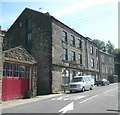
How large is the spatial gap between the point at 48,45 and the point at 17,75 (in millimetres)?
10487

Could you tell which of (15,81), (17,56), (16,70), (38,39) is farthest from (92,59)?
(15,81)

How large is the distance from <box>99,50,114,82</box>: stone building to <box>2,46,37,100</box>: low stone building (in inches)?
1363

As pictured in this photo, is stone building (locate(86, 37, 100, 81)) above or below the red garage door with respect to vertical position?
above

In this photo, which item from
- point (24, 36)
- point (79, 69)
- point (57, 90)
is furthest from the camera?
point (79, 69)

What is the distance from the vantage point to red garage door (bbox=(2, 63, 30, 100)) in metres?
19.9

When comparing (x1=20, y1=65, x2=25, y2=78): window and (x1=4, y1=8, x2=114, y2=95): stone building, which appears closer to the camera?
(x1=20, y1=65, x2=25, y2=78): window

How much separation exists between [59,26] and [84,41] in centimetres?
1103

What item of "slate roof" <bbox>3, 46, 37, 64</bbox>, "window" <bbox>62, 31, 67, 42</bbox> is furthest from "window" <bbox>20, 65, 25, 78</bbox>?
"window" <bbox>62, 31, 67, 42</bbox>

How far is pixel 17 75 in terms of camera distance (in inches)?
856

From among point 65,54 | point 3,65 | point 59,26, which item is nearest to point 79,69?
point 65,54

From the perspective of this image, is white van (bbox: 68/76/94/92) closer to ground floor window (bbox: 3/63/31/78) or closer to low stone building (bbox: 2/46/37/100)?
low stone building (bbox: 2/46/37/100)

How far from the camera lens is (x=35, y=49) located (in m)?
33.0

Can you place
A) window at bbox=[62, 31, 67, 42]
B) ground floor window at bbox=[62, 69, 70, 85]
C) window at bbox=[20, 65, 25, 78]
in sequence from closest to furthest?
window at bbox=[20, 65, 25, 78] → ground floor window at bbox=[62, 69, 70, 85] → window at bbox=[62, 31, 67, 42]

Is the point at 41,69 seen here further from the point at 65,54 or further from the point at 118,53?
the point at 118,53
